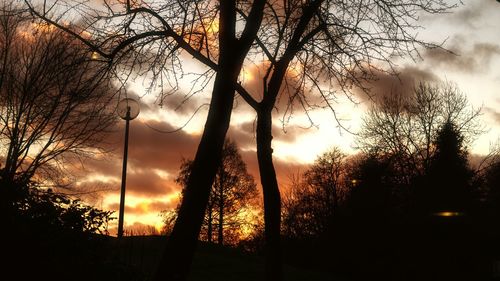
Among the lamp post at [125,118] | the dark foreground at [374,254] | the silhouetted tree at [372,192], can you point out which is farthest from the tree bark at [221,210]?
the lamp post at [125,118]

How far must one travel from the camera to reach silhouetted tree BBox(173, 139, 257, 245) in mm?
41844

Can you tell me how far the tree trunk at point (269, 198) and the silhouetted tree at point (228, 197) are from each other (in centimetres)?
2898

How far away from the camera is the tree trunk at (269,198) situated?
1145 cm

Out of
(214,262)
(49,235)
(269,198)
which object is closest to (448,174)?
(214,262)

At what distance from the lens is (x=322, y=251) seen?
30562 millimetres

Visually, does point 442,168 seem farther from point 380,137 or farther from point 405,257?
point 380,137

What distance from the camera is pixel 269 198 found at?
38.9 ft

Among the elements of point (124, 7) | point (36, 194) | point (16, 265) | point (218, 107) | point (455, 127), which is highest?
point (455, 127)

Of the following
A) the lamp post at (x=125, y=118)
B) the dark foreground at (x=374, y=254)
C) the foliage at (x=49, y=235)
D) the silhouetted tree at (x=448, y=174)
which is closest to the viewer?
the foliage at (x=49, y=235)

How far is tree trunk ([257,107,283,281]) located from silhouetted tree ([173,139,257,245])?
29.0 m

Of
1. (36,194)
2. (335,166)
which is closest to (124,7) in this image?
(36,194)

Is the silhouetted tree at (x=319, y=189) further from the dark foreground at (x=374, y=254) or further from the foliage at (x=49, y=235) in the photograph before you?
the foliage at (x=49, y=235)

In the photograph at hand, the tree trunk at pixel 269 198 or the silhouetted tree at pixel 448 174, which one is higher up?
the silhouetted tree at pixel 448 174

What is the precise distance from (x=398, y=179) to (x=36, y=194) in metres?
32.4
